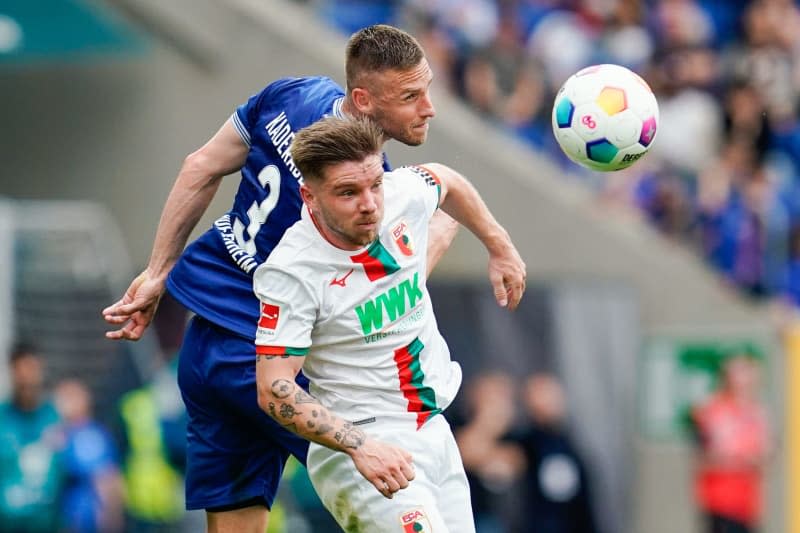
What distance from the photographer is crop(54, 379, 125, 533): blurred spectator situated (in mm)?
11656

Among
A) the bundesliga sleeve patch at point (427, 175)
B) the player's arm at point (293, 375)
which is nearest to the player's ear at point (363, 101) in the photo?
the bundesliga sleeve patch at point (427, 175)

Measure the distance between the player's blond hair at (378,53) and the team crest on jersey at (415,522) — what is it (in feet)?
5.12

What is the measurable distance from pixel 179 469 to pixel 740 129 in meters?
6.40

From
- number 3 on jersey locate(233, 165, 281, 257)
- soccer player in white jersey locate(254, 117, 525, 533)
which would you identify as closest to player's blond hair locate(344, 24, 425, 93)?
soccer player in white jersey locate(254, 117, 525, 533)

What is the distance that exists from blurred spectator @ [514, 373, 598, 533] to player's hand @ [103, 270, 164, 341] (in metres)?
7.27

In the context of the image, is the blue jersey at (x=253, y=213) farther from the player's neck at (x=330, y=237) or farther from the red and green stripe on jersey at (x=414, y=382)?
the red and green stripe on jersey at (x=414, y=382)

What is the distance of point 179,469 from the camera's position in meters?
12.2

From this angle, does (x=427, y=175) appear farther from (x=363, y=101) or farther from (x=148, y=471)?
(x=148, y=471)

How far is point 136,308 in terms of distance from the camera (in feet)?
20.3

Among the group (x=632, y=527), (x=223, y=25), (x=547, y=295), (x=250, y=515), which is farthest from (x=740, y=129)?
(x=250, y=515)

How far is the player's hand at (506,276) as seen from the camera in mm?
6074

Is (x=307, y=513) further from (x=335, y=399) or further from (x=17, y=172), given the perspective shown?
(x=335, y=399)

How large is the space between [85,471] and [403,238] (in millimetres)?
6660

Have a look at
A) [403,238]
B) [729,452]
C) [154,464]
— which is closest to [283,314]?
[403,238]
